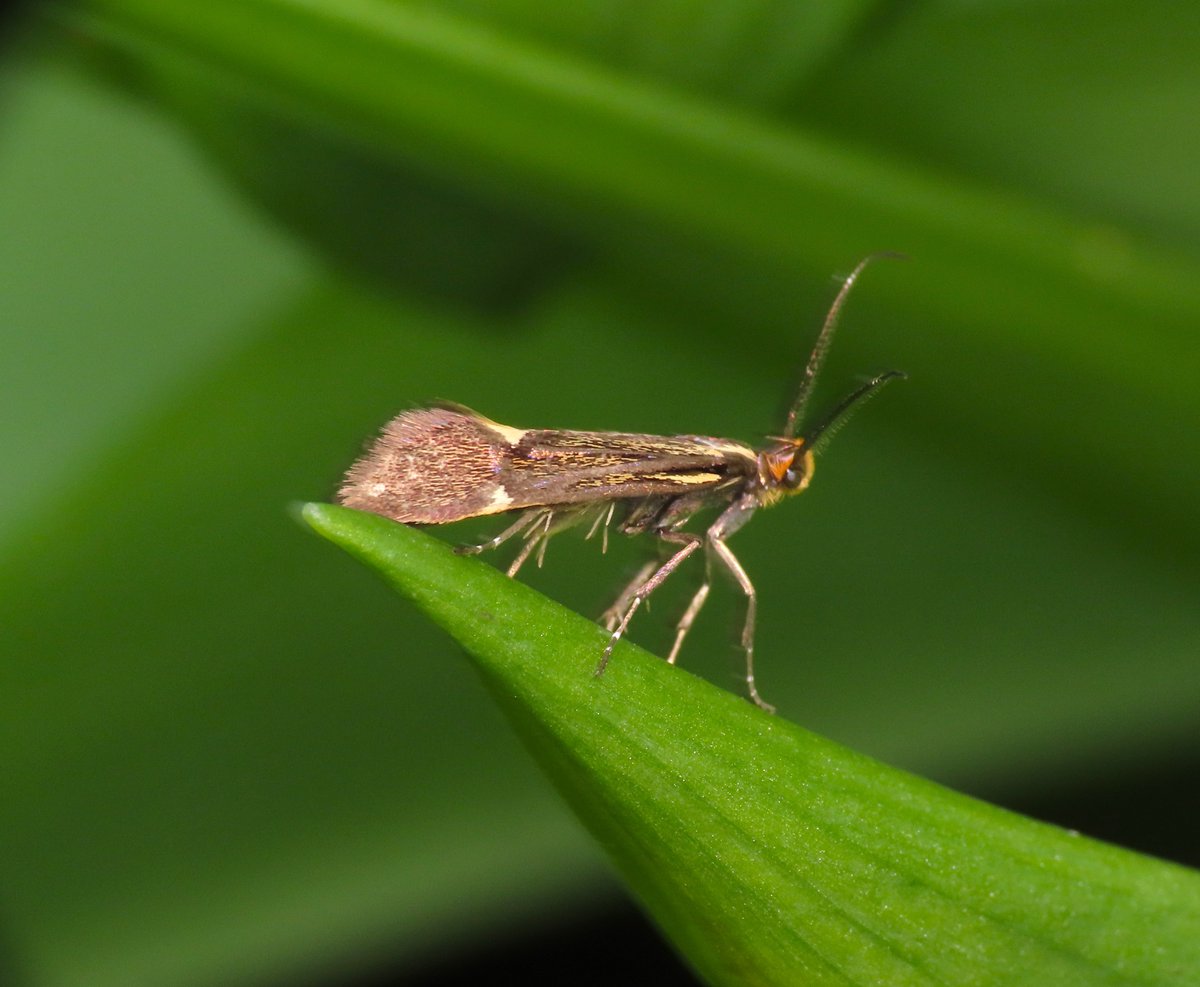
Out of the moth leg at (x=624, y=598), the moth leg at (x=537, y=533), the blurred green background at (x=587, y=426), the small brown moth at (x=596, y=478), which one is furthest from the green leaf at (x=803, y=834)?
the blurred green background at (x=587, y=426)

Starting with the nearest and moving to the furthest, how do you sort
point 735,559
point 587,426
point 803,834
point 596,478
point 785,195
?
point 803,834, point 596,478, point 735,559, point 785,195, point 587,426

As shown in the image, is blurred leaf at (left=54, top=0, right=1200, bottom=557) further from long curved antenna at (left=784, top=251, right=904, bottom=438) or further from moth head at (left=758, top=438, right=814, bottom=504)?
A: moth head at (left=758, top=438, right=814, bottom=504)

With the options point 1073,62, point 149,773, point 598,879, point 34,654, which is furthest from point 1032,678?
point 34,654

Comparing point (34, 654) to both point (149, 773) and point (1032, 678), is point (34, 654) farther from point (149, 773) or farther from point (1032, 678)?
point (1032, 678)

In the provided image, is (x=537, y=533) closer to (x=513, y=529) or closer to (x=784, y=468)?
(x=513, y=529)

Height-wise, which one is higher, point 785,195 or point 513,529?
point 785,195

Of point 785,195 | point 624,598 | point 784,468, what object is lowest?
point 624,598

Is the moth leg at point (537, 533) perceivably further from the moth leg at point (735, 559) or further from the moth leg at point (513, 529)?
the moth leg at point (735, 559)

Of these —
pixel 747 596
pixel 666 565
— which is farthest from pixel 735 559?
pixel 666 565
